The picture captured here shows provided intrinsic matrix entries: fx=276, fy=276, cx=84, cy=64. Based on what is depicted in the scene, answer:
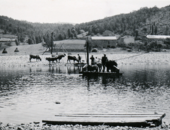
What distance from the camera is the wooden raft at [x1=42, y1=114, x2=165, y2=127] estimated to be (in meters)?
13.8

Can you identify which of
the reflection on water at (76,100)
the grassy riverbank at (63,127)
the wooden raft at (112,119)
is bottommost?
the reflection on water at (76,100)

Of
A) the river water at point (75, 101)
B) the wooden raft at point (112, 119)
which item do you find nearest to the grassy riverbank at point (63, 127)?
the wooden raft at point (112, 119)

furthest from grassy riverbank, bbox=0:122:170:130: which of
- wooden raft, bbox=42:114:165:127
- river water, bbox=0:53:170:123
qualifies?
river water, bbox=0:53:170:123

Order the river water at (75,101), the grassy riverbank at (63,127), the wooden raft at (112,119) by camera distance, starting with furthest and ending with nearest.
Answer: the river water at (75,101) → the wooden raft at (112,119) → the grassy riverbank at (63,127)

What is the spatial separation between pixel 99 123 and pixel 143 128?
7.14 feet

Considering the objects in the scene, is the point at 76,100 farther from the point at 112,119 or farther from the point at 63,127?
the point at 63,127

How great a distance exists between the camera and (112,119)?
46.8 feet

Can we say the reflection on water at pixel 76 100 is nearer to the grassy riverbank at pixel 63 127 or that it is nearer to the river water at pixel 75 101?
the river water at pixel 75 101

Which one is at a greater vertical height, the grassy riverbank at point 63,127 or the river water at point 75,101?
the grassy riverbank at point 63,127

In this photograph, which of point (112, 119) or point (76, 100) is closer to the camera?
point (112, 119)

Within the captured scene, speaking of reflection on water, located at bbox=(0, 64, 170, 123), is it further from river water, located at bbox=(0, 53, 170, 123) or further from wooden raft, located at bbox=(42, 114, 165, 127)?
wooden raft, located at bbox=(42, 114, 165, 127)

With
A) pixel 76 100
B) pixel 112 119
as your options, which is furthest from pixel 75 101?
pixel 112 119

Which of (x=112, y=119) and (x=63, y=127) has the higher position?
(x=112, y=119)

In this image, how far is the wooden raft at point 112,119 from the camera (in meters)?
13.8
